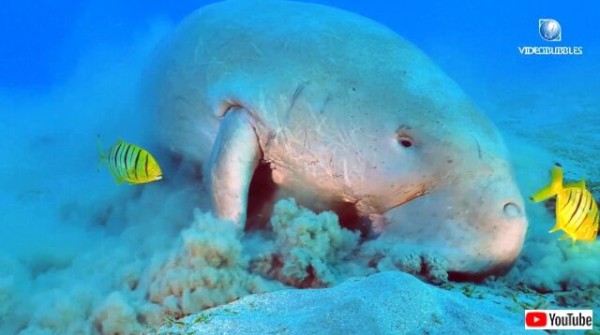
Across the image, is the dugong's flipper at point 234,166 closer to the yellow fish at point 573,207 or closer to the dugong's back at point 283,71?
the dugong's back at point 283,71

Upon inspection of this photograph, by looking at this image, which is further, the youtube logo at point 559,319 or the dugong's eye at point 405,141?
the dugong's eye at point 405,141

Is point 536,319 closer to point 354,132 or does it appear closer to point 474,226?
point 474,226

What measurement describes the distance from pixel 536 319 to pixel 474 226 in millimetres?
781

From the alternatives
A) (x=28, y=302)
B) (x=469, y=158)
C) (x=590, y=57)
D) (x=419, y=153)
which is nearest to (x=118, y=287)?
(x=28, y=302)

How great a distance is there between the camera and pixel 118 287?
2.97 metres

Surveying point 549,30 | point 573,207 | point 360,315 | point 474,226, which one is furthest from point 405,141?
point 549,30

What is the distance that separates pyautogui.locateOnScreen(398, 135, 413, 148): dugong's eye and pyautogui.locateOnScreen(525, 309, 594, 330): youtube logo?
126 centimetres

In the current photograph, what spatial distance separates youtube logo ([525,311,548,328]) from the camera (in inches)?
87.3

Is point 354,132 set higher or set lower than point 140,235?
higher

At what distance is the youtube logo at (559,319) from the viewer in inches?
87.4

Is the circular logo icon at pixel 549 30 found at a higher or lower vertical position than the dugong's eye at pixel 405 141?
higher

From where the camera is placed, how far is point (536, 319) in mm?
2248

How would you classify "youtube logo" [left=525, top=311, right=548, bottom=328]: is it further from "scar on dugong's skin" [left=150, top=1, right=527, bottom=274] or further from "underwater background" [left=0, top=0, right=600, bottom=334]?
"scar on dugong's skin" [left=150, top=1, right=527, bottom=274]

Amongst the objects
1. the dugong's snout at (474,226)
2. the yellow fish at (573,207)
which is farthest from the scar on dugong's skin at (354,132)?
the yellow fish at (573,207)
